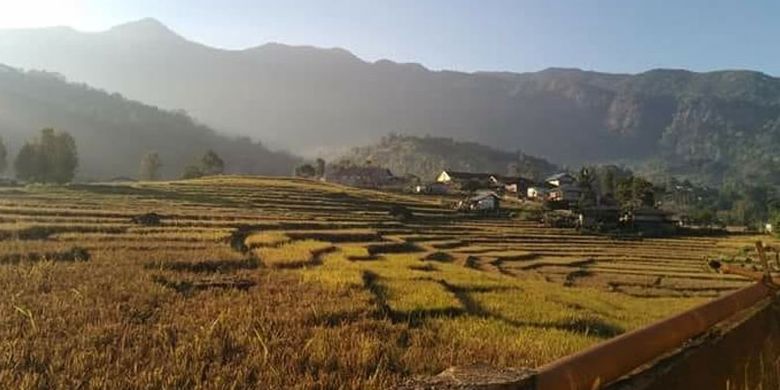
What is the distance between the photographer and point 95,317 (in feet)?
39.1

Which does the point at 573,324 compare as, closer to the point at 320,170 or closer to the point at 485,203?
the point at 485,203

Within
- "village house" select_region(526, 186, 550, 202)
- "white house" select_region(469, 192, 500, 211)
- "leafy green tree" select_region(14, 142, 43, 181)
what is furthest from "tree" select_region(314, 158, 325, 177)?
"white house" select_region(469, 192, 500, 211)

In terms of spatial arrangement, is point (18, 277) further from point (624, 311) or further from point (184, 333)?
point (624, 311)

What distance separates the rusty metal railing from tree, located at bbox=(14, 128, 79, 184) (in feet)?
318

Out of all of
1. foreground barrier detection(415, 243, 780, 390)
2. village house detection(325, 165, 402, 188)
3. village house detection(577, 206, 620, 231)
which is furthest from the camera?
village house detection(325, 165, 402, 188)

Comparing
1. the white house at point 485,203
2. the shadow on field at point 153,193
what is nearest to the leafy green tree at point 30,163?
the shadow on field at point 153,193

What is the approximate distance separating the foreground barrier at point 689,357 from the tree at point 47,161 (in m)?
96.6

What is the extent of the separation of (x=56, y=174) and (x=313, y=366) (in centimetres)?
9433

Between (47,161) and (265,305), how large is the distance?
89.9 meters

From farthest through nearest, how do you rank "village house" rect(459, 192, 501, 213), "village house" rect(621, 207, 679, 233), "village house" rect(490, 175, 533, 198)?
1. "village house" rect(490, 175, 533, 198)
2. "village house" rect(459, 192, 501, 213)
3. "village house" rect(621, 207, 679, 233)

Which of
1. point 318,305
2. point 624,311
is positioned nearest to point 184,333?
point 318,305

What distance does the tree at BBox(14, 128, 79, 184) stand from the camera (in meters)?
93.3

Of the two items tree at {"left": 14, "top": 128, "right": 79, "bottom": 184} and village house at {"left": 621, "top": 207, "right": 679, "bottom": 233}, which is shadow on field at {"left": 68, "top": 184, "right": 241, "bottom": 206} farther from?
village house at {"left": 621, "top": 207, "right": 679, "bottom": 233}

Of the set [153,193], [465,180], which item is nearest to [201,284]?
[153,193]
